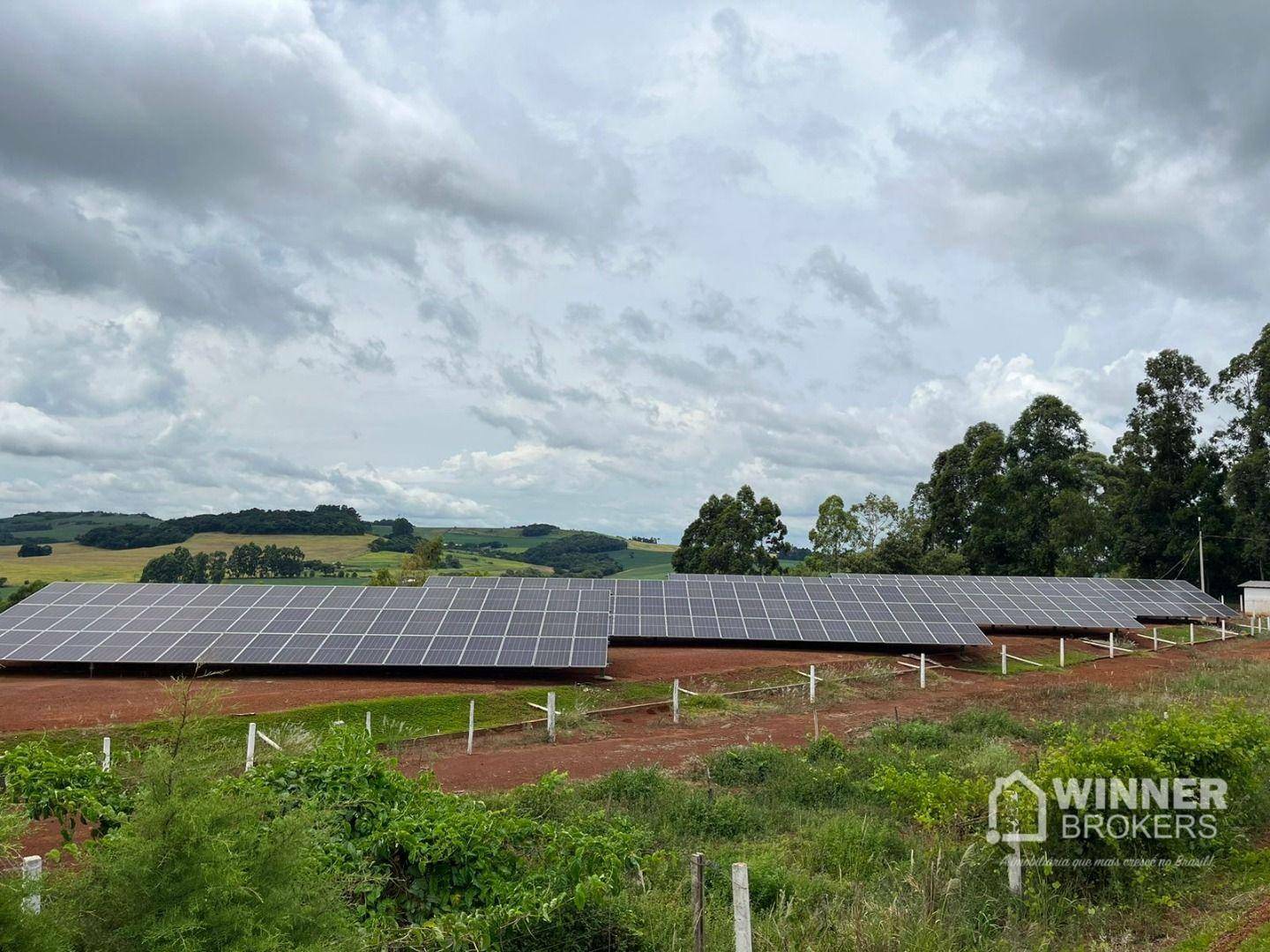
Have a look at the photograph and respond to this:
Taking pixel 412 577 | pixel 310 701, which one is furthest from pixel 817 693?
pixel 412 577

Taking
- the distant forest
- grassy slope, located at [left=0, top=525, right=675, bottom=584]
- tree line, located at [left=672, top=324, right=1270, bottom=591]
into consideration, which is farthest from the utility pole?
the distant forest

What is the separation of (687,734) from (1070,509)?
44.9m

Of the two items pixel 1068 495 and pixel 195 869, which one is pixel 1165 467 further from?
pixel 195 869

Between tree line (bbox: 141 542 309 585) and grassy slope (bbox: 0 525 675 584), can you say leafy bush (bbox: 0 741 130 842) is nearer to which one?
grassy slope (bbox: 0 525 675 584)

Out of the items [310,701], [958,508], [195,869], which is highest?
[958,508]

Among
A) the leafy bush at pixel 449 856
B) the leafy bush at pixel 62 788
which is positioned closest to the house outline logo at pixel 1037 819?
the leafy bush at pixel 449 856

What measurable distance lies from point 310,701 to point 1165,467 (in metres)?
51.9

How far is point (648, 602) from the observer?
3547 cm

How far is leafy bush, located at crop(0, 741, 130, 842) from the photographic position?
6.29m

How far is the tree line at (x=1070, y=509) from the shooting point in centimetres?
4922

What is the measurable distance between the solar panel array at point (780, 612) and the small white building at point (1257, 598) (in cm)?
1916

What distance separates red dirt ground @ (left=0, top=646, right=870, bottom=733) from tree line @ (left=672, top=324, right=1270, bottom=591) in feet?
106

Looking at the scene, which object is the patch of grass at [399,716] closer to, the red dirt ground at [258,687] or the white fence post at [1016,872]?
the red dirt ground at [258,687]

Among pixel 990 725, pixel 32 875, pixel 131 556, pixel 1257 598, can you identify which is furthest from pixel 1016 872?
pixel 131 556
